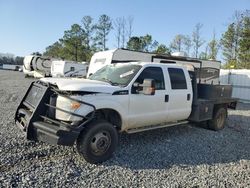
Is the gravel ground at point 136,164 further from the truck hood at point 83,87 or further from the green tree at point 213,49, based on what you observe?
the green tree at point 213,49

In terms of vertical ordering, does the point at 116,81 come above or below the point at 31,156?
above

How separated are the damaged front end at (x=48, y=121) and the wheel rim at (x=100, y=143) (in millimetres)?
395

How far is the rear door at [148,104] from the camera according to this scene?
234 inches

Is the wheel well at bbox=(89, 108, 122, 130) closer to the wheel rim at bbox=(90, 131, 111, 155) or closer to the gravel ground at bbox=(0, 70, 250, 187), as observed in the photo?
the wheel rim at bbox=(90, 131, 111, 155)

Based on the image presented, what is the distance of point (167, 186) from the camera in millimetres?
4465

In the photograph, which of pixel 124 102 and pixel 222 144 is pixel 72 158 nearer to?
pixel 124 102

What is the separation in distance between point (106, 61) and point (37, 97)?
8.52 metres

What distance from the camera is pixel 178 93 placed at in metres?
7.05

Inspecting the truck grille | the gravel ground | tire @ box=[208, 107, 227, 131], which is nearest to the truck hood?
the truck grille

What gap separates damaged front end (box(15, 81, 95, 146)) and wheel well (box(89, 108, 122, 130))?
0.45m

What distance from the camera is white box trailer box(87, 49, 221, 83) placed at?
13.8 metres

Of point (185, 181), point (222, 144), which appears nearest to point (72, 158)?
point (185, 181)

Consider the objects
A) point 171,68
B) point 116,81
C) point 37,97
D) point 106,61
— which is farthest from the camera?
point 106,61

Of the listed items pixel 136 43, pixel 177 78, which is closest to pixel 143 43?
pixel 136 43
